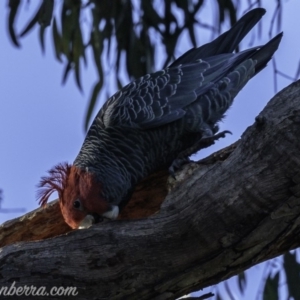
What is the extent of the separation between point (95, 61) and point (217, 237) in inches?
87.8

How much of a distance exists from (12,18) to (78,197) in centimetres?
151

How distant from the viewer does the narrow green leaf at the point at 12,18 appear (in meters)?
3.78

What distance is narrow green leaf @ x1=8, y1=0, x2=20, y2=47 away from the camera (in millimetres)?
3775

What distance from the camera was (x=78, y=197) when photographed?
263 cm

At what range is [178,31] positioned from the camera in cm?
400

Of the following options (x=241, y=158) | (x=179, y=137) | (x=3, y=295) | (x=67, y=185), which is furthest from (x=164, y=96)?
(x=3, y=295)

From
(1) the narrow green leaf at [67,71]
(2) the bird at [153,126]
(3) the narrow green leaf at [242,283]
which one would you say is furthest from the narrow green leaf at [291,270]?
(1) the narrow green leaf at [67,71]

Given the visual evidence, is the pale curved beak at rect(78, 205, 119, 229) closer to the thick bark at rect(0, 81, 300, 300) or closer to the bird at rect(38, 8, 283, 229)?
the bird at rect(38, 8, 283, 229)

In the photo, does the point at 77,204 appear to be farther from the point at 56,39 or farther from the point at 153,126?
the point at 56,39

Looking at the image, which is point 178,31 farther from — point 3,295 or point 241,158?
point 3,295

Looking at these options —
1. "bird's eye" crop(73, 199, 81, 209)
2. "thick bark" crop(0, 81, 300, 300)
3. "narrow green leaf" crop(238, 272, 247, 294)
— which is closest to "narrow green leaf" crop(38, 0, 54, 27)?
"bird's eye" crop(73, 199, 81, 209)

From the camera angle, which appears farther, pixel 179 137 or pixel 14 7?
pixel 14 7

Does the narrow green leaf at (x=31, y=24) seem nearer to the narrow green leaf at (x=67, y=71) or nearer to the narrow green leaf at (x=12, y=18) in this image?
A: the narrow green leaf at (x=12, y=18)

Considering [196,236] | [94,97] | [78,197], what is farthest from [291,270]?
[94,97]
